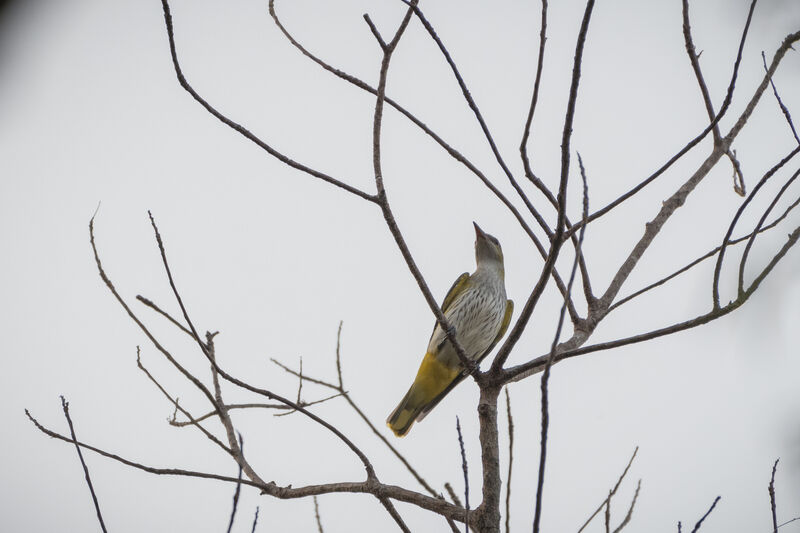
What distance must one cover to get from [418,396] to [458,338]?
22.0 inches

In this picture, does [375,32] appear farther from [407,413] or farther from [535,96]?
[407,413]

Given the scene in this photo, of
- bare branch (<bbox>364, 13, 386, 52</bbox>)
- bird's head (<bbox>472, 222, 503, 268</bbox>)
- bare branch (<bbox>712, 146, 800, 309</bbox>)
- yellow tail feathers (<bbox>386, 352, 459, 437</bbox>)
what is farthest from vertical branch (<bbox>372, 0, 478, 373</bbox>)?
bird's head (<bbox>472, 222, 503, 268</bbox>)

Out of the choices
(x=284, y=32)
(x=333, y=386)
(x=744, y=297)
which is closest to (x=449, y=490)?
(x=333, y=386)

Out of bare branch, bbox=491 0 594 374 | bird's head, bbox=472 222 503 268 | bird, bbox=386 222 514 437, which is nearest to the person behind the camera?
bare branch, bbox=491 0 594 374

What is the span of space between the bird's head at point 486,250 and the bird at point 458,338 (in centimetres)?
40

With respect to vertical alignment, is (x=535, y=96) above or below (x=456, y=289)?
below

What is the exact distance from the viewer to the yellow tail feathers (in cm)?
557

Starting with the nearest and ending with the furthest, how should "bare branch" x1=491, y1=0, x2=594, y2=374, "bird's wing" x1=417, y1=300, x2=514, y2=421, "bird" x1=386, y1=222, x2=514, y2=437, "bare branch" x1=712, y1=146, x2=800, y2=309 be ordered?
"bare branch" x1=491, y1=0, x2=594, y2=374 → "bare branch" x1=712, y1=146, x2=800, y2=309 → "bird" x1=386, y1=222, x2=514, y2=437 → "bird's wing" x1=417, y1=300, x2=514, y2=421

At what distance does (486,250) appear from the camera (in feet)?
22.2

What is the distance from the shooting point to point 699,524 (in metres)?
2.13

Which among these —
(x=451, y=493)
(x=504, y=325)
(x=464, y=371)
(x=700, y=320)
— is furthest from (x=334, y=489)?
(x=504, y=325)

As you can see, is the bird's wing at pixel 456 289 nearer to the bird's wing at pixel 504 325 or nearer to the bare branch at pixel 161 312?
the bird's wing at pixel 504 325

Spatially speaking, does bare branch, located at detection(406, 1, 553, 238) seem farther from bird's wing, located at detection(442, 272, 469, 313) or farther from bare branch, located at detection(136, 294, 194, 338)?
bird's wing, located at detection(442, 272, 469, 313)

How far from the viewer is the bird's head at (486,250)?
6715 mm
